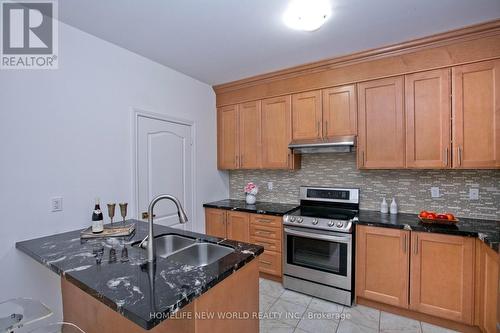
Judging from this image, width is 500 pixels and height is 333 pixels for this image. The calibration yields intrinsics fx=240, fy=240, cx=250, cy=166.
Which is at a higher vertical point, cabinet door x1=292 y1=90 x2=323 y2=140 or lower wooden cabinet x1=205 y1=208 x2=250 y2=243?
cabinet door x1=292 y1=90 x2=323 y2=140

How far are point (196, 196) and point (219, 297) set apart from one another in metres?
2.05

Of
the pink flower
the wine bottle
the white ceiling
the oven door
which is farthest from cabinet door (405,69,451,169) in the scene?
the wine bottle

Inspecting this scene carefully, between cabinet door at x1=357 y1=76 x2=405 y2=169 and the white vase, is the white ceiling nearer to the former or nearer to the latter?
cabinet door at x1=357 y1=76 x2=405 y2=169

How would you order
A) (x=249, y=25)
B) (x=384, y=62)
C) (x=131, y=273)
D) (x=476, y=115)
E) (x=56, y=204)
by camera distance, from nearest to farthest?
(x=131, y=273) < (x=56, y=204) < (x=249, y=25) < (x=476, y=115) < (x=384, y=62)

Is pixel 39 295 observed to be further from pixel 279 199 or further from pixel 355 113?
pixel 355 113

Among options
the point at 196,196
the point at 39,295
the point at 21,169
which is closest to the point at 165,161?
the point at 196,196

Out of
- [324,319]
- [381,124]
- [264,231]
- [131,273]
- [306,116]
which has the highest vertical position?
[306,116]

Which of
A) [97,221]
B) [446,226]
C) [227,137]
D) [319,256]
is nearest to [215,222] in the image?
[227,137]

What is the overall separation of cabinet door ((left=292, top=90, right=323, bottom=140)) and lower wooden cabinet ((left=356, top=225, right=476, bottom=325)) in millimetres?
1174

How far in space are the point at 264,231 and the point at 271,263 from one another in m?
0.38

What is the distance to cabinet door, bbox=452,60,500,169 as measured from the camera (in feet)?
6.52

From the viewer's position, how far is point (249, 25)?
76.4 inches

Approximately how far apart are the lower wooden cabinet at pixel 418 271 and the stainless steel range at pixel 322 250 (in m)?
0.14

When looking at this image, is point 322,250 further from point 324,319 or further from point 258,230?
point 258,230
